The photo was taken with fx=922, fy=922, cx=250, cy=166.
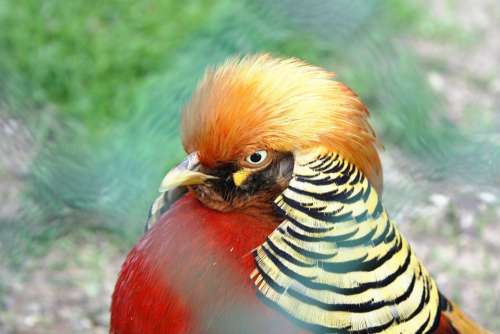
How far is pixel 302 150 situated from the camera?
180cm

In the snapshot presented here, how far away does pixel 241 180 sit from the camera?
187 centimetres

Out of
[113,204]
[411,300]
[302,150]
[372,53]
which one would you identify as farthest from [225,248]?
[372,53]

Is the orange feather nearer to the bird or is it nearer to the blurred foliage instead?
the bird

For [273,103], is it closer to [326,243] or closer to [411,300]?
[326,243]

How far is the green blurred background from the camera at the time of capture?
2.43 meters

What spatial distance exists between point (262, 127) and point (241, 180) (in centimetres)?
14

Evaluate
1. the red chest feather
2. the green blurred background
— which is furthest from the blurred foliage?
the red chest feather

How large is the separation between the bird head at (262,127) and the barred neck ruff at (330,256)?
0.04m

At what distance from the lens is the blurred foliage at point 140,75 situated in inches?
94.7

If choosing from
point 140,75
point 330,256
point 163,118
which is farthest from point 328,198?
point 140,75

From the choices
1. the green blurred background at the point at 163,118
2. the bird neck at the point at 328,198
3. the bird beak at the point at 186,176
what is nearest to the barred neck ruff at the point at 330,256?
the bird neck at the point at 328,198

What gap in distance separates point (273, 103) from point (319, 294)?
0.39 meters

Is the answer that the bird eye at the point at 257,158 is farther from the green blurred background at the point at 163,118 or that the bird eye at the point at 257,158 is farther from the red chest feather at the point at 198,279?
the green blurred background at the point at 163,118

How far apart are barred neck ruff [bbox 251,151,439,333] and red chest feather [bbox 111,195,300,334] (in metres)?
0.04
